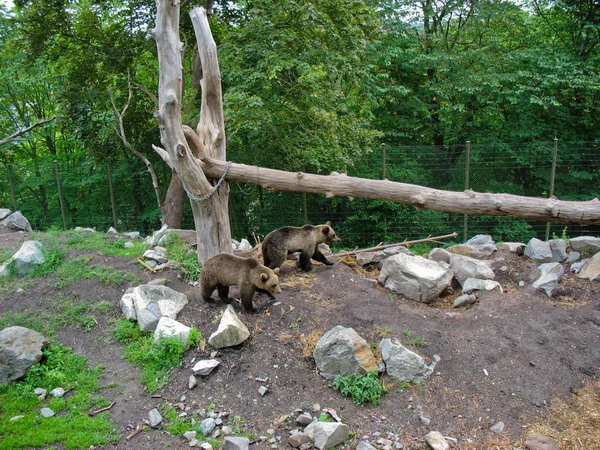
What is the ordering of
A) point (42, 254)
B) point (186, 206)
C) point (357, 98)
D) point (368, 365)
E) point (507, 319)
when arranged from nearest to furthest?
1. point (368, 365)
2. point (507, 319)
3. point (42, 254)
4. point (357, 98)
5. point (186, 206)

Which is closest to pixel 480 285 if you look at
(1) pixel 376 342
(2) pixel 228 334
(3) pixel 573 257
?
(3) pixel 573 257

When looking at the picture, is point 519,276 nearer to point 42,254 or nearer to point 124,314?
point 124,314

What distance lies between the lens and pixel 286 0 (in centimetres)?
907

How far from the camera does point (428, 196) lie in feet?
20.1

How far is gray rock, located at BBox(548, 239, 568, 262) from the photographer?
24.1 feet

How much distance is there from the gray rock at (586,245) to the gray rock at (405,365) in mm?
4181

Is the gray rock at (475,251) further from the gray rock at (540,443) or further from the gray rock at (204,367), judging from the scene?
the gray rock at (204,367)

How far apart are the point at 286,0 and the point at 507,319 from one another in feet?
23.3

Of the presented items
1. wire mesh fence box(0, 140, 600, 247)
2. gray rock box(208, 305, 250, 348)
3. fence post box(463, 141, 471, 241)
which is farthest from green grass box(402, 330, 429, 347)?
fence post box(463, 141, 471, 241)

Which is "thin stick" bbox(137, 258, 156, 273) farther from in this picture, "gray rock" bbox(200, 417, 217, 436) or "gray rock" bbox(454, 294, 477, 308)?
"gray rock" bbox(454, 294, 477, 308)

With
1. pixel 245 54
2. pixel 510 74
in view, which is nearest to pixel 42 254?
pixel 245 54

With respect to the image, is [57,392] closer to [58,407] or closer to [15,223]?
[58,407]

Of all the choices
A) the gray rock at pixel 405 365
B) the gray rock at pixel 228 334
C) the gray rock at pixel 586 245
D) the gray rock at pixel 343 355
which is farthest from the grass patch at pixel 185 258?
the gray rock at pixel 586 245

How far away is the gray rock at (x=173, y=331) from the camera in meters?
5.33
